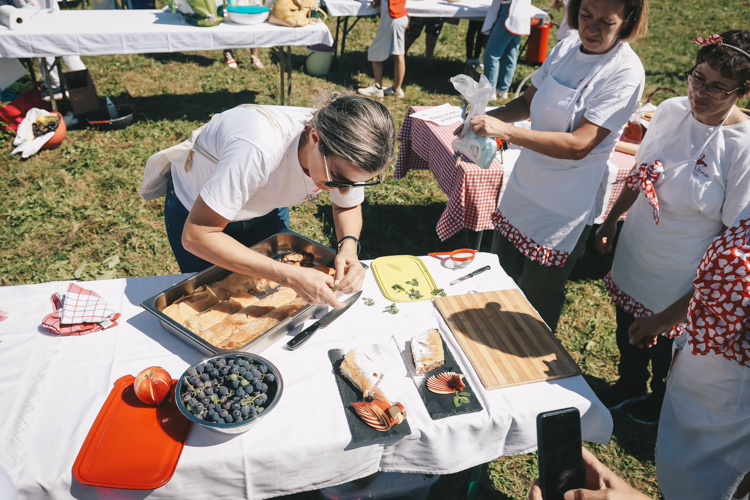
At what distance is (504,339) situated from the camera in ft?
6.64

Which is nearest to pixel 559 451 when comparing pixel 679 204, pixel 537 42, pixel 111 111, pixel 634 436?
pixel 679 204

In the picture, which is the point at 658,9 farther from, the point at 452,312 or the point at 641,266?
the point at 452,312

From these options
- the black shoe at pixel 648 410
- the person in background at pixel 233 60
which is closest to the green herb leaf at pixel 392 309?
the black shoe at pixel 648 410

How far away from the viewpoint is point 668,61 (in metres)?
9.35

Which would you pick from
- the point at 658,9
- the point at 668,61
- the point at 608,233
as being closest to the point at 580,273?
the point at 608,233

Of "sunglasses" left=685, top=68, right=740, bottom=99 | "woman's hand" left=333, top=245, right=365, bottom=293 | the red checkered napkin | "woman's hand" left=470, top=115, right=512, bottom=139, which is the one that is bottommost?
the red checkered napkin

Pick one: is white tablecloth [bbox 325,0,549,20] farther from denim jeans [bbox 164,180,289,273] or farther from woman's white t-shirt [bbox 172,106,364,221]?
woman's white t-shirt [bbox 172,106,364,221]

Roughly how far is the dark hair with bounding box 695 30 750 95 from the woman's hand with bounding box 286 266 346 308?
189 centimetres

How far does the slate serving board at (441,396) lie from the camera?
168 cm

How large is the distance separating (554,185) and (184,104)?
18.3 ft

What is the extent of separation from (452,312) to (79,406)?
1478 mm

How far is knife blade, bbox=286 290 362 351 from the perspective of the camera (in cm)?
188

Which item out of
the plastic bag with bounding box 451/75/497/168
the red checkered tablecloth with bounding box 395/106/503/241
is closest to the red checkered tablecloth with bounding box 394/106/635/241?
the red checkered tablecloth with bounding box 395/106/503/241

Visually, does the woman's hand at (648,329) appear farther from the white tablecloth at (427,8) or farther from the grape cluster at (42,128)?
the white tablecloth at (427,8)
